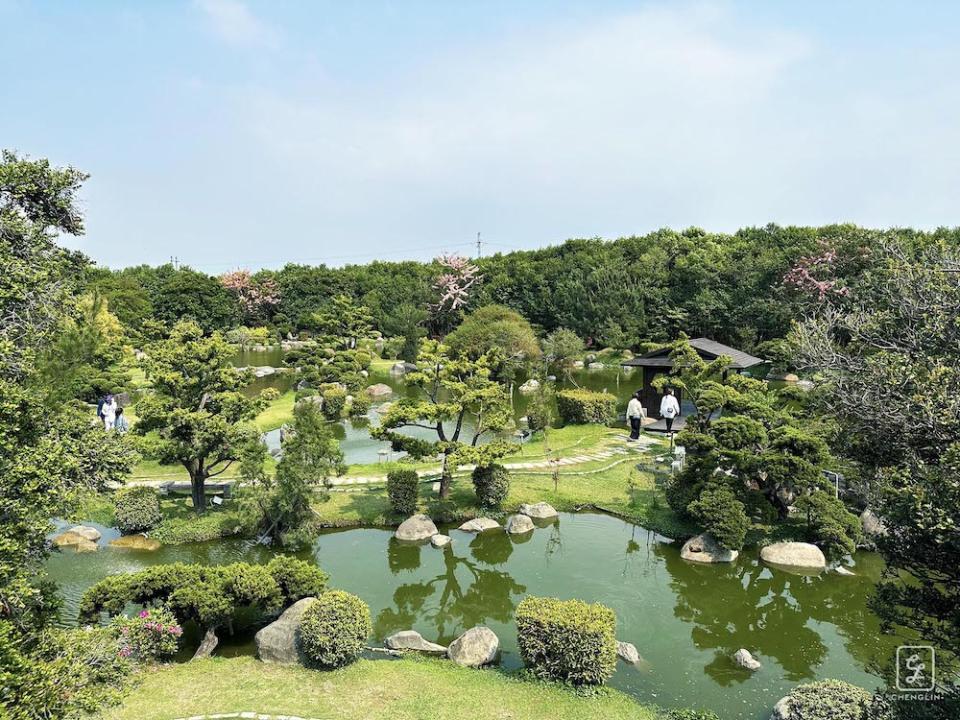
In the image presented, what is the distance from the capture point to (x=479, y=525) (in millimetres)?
14234

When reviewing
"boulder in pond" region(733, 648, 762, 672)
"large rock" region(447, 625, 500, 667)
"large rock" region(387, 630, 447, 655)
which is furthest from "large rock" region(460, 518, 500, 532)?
"boulder in pond" region(733, 648, 762, 672)

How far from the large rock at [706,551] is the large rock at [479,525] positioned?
403 cm

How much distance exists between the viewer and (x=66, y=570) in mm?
11750

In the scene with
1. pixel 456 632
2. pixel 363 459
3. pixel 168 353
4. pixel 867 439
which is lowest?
pixel 456 632

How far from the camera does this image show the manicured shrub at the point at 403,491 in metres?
14.4

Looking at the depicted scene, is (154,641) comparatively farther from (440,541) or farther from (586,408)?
(586,408)

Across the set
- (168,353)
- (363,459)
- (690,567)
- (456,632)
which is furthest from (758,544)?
(168,353)

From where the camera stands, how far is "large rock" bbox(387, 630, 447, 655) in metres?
A: 9.28

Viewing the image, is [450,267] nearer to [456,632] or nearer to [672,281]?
[672,281]

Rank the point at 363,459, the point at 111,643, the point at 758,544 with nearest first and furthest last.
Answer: the point at 111,643 → the point at 758,544 → the point at 363,459

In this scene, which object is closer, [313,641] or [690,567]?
[313,641]

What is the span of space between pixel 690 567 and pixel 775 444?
317cm

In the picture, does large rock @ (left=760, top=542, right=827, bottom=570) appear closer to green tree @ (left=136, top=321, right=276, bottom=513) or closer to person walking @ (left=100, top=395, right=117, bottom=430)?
green tree @ (left=136, top=321, right=276, bottom=513)

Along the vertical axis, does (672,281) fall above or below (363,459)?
above
